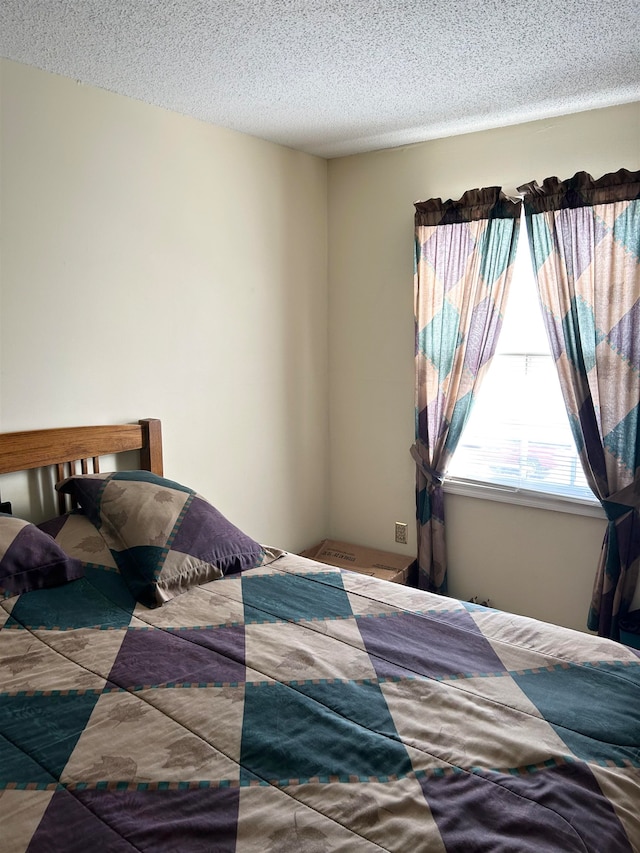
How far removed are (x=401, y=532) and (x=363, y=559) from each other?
9.9 inches

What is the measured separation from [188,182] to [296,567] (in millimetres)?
1720

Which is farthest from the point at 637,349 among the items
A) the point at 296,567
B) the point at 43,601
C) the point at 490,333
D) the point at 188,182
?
the point at 43,601

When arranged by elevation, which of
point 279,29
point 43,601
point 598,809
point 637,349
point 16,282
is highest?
point 279,29

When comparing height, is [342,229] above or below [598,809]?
above

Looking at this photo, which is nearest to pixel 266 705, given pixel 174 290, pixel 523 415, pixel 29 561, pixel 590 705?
pixel 590 705

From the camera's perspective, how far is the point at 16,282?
2309 mm

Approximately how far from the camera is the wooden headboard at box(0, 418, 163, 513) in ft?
7.53

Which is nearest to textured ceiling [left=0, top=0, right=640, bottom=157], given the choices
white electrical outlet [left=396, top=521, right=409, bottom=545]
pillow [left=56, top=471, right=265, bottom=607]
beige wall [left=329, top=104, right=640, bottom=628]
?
beige wall [left=329, top=104, right=640, bottom=628]

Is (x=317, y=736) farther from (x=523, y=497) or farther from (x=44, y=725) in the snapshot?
(x=523, y=497)

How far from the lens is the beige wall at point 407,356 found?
116 inches

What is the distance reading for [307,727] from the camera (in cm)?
143

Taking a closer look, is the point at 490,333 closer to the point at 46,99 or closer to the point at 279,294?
the point at 279,294

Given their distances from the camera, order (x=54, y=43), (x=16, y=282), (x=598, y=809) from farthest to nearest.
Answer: (x=16, y=282) → (x=54, y=43) → (x=598, y=809)

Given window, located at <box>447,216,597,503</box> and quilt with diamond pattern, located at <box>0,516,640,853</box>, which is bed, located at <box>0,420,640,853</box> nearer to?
quilt with diamond pattern, located at <box>0,516,640,853</box>
